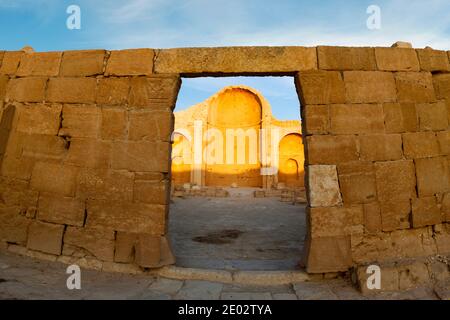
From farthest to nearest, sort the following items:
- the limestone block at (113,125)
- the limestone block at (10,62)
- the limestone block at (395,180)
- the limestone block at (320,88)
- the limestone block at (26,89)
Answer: the limestone block at (10,62) → the limestone block at (26,89) → the limestone block at (113,125) → the limestone block at (320,88) → the limestone block at (395,180)

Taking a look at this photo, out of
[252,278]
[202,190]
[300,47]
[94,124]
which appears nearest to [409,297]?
[252,278]

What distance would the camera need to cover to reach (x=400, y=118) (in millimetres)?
3750

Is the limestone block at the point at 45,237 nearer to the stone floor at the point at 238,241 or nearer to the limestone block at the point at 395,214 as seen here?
the stone floor at the point at 238,241

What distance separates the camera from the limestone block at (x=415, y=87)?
3.82 metres

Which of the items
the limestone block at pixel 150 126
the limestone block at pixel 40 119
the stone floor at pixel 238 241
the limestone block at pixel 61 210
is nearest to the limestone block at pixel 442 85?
the stone floor at pixel 238 241

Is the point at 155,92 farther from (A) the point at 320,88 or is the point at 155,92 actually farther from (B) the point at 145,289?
(B) the point at 145,289

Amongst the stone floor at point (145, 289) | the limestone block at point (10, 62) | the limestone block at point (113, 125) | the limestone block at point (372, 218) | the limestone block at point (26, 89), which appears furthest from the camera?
the limestone block at point (10, 62)

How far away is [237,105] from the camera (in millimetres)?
20844

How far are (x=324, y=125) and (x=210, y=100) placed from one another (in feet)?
57.1

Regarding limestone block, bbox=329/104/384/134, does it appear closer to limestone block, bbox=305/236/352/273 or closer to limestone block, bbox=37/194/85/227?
limestone block, bbox=305/236/352/273

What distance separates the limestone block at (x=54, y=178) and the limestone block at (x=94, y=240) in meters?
0.59

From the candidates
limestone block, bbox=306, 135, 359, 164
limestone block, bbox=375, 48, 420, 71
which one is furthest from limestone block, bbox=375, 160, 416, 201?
limestone block, bbox=375, 48, 420, 71

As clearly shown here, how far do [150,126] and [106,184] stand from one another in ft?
3.54

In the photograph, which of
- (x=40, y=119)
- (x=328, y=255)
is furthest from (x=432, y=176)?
(x=40, y=119)
